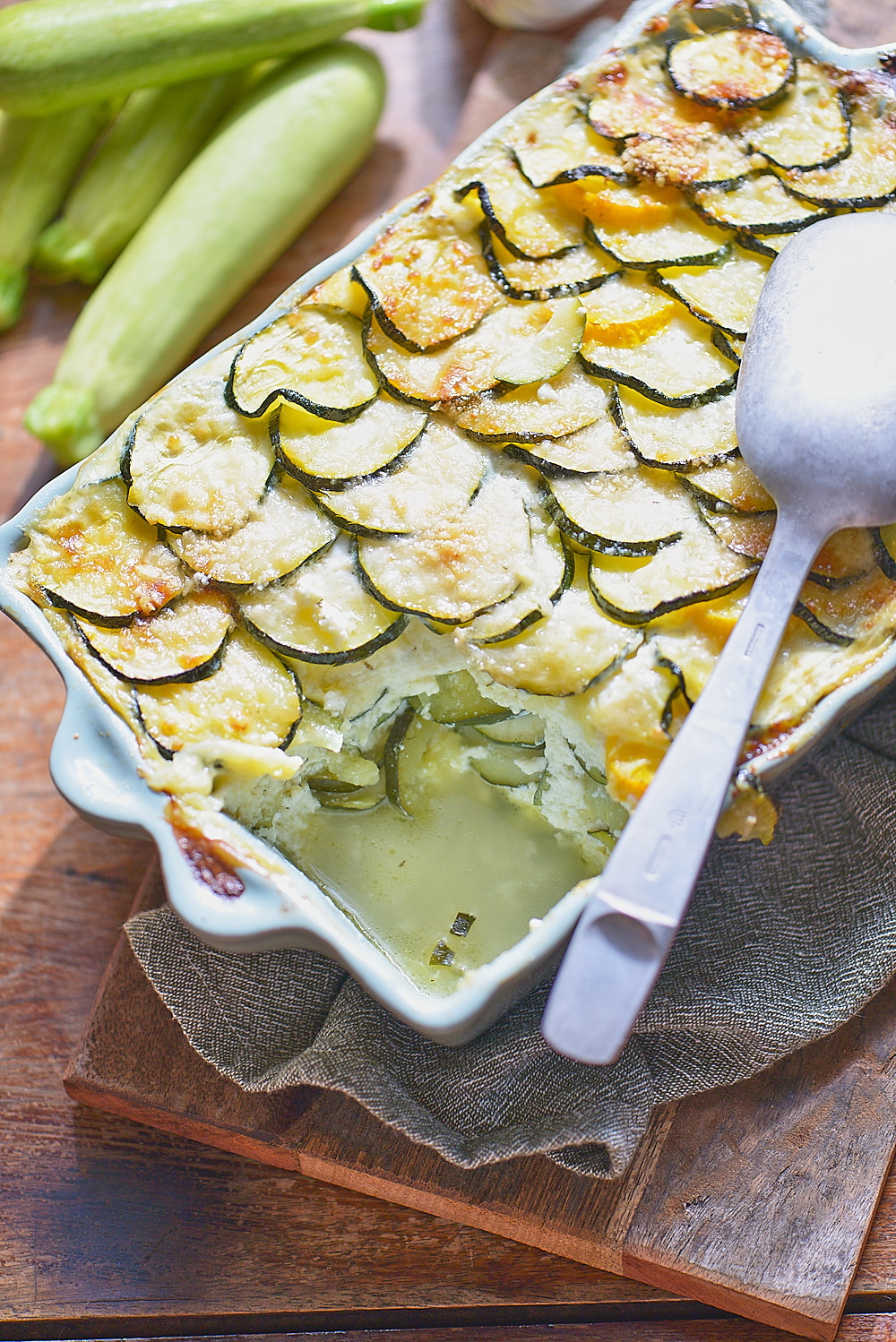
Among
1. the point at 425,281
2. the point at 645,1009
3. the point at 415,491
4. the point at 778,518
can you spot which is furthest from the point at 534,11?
the point at 645,1009

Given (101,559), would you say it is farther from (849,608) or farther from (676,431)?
(849,608)

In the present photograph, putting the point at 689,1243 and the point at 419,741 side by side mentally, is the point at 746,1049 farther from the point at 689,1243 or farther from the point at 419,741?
the point at 419,741

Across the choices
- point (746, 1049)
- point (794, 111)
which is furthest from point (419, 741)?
point (794, 111)

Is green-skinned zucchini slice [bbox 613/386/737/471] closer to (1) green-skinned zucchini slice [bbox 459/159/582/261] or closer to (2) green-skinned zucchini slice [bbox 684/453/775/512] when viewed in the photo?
(2) green-skinned zucchini slice [bbox 684/453/775/512]

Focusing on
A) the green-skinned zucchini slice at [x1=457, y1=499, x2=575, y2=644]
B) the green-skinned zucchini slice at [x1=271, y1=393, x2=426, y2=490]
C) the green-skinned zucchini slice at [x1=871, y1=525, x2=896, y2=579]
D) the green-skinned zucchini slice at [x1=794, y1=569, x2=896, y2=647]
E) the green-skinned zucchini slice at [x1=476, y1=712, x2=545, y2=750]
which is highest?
the green-skinned zucchini slice at [x1=271, y1=393, x2=426, y2=490]

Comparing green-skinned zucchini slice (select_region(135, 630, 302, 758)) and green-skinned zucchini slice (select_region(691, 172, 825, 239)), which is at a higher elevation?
green-skinned zucchini slice (select_region(691, 172, 825, 239))

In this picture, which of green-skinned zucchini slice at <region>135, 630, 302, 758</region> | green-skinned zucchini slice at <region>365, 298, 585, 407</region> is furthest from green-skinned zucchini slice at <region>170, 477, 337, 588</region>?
green-skinned zucchini slice at <region>365, 298, 585, 407</region>
